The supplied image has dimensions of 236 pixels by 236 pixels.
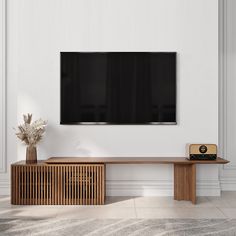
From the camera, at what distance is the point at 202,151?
4.30 meters

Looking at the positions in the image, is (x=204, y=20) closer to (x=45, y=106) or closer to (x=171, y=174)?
(x=171, y=174)

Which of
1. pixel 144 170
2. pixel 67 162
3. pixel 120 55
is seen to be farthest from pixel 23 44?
pixel 144 170

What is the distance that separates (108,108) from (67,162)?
0.86 m

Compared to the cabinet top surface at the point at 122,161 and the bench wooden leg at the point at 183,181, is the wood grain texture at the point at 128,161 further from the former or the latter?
the bench wooden leg at the point at 183,181

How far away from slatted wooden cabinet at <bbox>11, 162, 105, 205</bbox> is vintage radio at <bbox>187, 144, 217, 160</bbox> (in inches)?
40.3

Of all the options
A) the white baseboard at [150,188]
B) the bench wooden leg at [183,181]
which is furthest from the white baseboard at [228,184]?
the bench wooden leg at [183,181]

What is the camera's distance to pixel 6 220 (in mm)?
3535

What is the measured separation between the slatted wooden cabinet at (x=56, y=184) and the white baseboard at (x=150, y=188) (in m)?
0.48

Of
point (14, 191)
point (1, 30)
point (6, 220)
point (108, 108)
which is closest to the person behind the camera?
point (6, 220)

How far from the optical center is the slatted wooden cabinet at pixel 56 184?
4.21 meters

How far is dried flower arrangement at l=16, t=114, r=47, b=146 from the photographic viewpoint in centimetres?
430

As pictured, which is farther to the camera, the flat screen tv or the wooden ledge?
the flat screen tv

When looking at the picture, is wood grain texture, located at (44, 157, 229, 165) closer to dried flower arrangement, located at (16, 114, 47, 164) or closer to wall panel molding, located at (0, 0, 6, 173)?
dried flower arrangement, located at (16, 114, 47, 164)

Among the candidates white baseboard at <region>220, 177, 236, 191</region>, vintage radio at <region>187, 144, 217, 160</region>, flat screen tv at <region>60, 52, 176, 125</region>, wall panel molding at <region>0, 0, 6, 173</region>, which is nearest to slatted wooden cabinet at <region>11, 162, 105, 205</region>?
flat screen tv at <region>60, 52, 176, 125</region>
